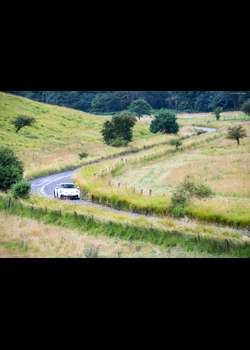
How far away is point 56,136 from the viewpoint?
34.3m

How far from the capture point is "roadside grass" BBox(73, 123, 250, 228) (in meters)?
11.4

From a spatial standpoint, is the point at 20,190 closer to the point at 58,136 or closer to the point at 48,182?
the point at 48,182

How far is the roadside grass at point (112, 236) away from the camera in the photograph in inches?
324

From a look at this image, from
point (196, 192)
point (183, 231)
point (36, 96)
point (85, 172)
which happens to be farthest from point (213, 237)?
point (36, 96)

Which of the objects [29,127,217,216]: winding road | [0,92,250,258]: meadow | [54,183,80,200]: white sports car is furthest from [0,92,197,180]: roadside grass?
[54,183,80,200]: white sports car

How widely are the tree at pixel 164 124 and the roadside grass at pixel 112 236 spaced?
94.2 ft

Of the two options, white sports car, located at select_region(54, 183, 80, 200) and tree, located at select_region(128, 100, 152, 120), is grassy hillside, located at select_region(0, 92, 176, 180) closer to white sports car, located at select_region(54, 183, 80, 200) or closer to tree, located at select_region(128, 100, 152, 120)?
tree, located at select_region(128, 100, 152, 120)

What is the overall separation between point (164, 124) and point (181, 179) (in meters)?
22.4

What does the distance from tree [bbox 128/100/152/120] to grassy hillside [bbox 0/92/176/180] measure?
3962 mm

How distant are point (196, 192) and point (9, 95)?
2907 centimetres

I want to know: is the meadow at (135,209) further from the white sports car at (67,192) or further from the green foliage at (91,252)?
the white sports car at (67,192)

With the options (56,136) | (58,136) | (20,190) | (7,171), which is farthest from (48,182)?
(58,136)

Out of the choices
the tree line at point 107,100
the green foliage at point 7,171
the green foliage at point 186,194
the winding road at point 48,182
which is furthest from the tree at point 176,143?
the green foliage at point 7,171

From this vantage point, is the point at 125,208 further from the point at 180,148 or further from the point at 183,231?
the point at 180,148
